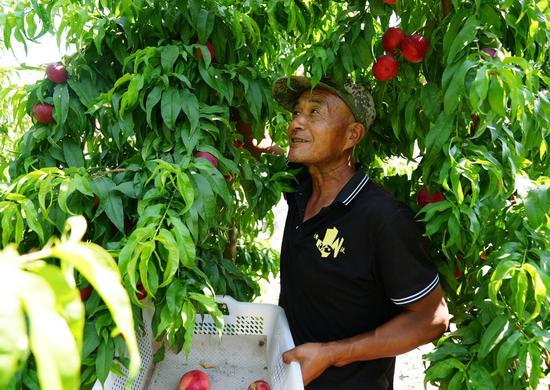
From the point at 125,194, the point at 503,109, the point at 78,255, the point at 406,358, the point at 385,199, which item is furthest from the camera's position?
the point at 406,358

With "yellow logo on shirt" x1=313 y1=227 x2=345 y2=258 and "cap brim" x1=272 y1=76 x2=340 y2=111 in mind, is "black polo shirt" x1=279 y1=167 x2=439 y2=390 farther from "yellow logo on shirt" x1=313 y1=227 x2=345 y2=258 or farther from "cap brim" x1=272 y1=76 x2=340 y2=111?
"cap brim" x1=272 y1=76 x2=340 y2=111

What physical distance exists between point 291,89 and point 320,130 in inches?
8.4

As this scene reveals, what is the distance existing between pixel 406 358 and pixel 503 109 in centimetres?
357

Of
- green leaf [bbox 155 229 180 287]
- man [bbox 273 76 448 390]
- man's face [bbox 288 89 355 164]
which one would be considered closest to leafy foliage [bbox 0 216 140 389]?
green leaf [bbox 155 229 180 287]

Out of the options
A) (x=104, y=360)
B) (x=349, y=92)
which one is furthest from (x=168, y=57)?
(x=104, y=360)

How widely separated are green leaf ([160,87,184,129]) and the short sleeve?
0.80 m

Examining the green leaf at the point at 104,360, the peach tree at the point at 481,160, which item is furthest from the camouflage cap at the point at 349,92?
the green leaf at the point at 104,360

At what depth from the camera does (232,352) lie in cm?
211

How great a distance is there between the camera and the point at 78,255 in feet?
1.57

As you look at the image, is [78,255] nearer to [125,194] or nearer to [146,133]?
[125,194]

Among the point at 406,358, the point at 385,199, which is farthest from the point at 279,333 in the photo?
the point at 406,358

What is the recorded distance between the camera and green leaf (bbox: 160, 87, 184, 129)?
5.54 feet

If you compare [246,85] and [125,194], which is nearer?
[125,194]

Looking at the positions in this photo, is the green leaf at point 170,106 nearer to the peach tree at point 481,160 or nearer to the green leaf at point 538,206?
the peach tree at point 481,160
